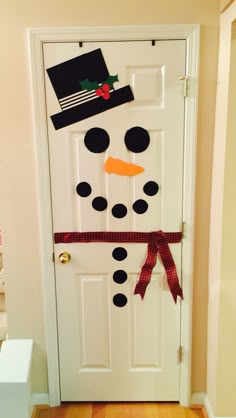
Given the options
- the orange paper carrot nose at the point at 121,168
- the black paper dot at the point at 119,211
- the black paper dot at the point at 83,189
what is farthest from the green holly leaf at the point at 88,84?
the black paper dot at the point at 119,211

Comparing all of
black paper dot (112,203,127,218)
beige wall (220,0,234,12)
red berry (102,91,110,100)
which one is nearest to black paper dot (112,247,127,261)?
black paper dot (112,203,127,218)

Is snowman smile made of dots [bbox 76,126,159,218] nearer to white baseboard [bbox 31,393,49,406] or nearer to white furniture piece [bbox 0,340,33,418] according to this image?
white furniture piece [bbox 0,340,33,418]

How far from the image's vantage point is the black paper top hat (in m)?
1.80

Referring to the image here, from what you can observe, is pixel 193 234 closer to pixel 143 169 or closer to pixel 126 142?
pixel 143 169

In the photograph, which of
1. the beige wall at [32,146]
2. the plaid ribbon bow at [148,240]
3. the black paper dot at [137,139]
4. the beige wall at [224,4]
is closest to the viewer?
the beige wall at [224,4]

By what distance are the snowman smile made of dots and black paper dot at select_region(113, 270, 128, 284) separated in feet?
1.06

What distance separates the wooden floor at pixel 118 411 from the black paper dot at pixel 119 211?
46.4 inches

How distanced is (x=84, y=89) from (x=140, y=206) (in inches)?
26.7

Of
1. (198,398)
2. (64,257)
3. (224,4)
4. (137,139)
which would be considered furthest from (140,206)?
(198,398)

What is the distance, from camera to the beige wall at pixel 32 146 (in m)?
1.75

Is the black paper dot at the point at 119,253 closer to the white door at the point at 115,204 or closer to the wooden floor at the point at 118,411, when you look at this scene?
the white door at the point at 115,204

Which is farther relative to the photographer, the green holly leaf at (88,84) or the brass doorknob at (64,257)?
the brass doorknob at (64,257)

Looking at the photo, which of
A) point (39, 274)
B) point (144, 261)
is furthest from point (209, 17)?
point (39, 274)

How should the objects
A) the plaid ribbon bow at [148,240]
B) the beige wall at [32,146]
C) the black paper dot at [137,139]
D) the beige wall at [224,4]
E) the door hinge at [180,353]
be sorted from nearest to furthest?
the beige wall at [224,4]
the beige wall at [32,146]
the black paper dot at [137,139]
the plaid ribbon bow at [148,240]
the door hinge at [180,353]
